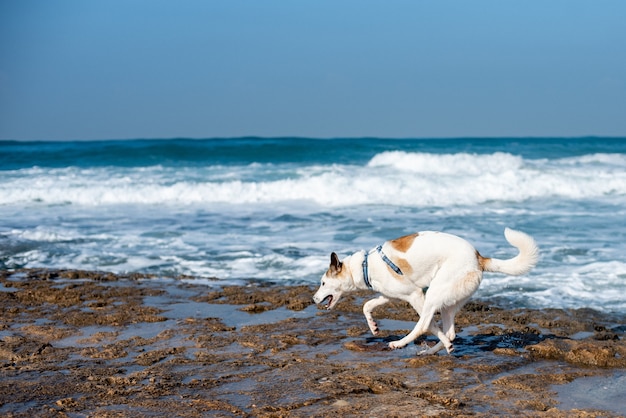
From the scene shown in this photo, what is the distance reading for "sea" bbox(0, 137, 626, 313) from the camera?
9641 mm

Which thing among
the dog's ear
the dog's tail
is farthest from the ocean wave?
the dog's tail

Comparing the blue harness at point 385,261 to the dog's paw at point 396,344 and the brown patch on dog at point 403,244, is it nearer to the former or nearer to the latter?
the brown patch on dog at point 403,244

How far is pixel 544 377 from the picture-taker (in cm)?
519

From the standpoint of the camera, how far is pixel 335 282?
20.6 ft

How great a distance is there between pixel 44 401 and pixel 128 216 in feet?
40.2

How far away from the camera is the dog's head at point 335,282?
6203 millimetres

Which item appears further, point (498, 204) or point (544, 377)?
point (498, 204)

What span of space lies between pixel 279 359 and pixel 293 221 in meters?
9.50

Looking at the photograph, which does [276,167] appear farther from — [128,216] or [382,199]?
[128,216]

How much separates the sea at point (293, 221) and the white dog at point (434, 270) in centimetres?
242

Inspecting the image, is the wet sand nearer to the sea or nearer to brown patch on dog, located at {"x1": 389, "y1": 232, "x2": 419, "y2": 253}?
brown patch on dog, located at {"x1": 389, "y1": 232, "x2": 419, "y2": 253}

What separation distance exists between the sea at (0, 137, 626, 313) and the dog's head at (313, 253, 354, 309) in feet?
8.66

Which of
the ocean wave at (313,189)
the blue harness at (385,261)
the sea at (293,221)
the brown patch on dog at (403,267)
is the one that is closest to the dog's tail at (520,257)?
the brown patch on dog at (403,267)


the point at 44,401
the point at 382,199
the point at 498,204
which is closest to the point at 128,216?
the point at 382,199
